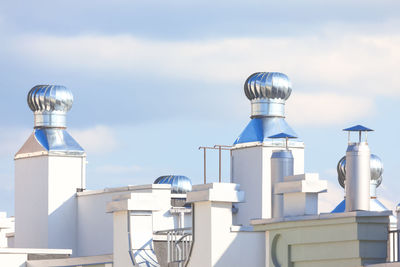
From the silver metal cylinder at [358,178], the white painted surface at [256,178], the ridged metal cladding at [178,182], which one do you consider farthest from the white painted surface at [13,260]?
the silver metal cylinder at [358,178]

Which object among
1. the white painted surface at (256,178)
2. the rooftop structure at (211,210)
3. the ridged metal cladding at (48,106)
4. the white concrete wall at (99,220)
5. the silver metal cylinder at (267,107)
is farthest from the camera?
the ridged metal cladding at (48,106)

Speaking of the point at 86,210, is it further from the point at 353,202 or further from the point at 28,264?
the point at 353,202

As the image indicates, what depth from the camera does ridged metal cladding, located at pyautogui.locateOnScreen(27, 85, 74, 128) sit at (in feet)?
154

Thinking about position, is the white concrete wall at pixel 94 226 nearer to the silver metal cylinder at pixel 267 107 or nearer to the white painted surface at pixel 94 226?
the white painted surface at pixel 94 226

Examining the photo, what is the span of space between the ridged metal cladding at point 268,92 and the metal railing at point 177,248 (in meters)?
11.1

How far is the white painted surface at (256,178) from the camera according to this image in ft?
141

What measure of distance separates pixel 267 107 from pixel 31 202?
942 centimetres

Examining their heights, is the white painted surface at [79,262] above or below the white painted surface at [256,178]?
below

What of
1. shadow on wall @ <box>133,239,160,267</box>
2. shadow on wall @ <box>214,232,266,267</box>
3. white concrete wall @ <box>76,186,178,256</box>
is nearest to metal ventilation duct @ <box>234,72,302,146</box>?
white concrete wall @ <box>76,186,178,256</box>

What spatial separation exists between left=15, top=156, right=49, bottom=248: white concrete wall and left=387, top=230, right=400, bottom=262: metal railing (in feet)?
73.9

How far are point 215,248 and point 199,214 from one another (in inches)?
37.3

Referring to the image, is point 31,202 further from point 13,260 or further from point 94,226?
point 13,260

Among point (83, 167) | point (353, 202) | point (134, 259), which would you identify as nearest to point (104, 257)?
→ point (134, 259)

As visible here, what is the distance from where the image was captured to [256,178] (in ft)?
142
